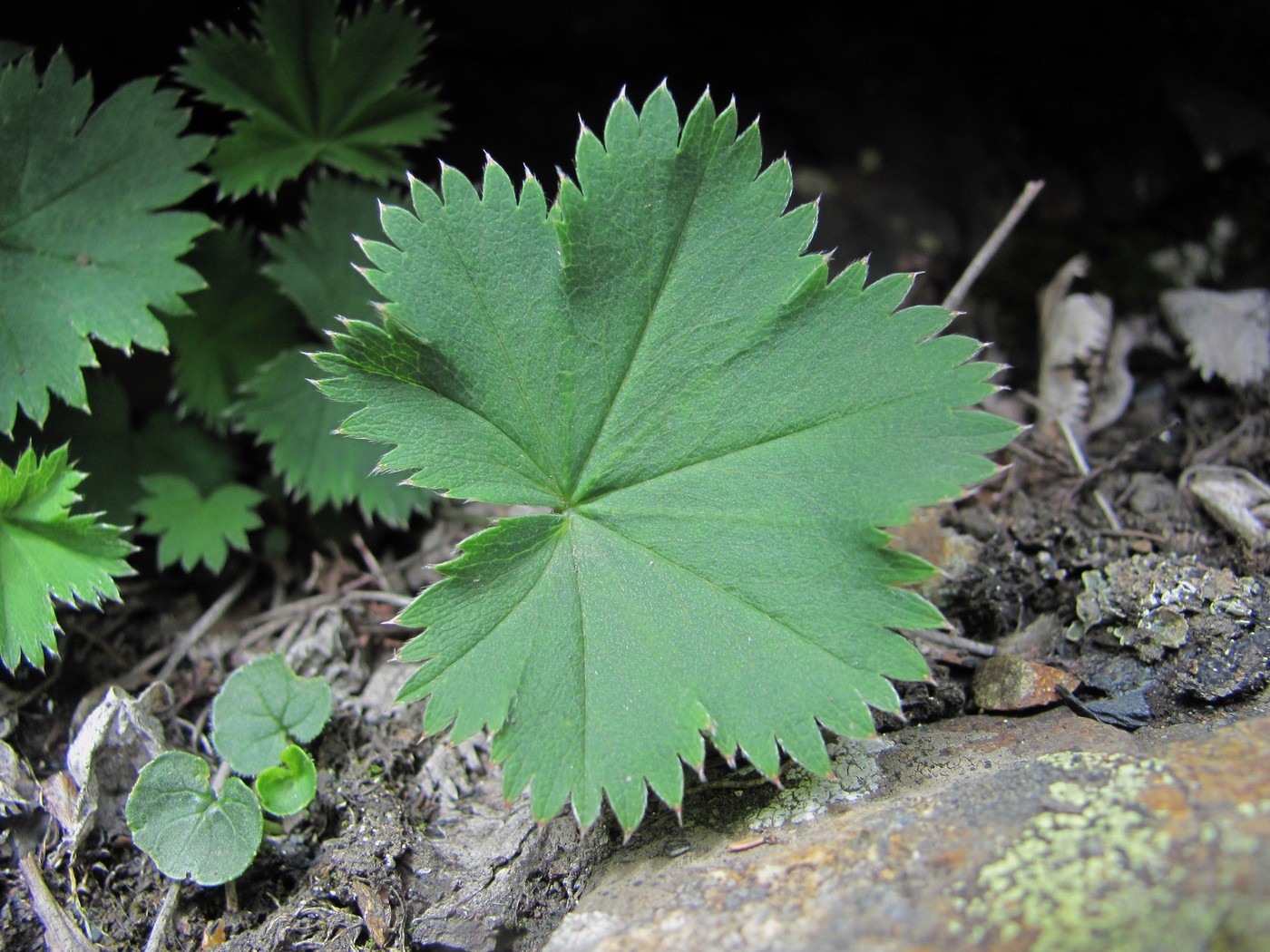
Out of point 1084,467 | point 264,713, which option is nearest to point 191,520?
point 264,713

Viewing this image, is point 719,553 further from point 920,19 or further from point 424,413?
point 920,19

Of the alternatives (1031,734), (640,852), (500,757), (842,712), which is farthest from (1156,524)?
(500,757)

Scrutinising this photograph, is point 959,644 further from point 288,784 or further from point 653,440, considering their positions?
point 288,784

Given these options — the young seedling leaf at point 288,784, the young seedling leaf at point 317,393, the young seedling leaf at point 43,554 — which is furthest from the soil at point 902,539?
the young seedling leaf at point 43,554

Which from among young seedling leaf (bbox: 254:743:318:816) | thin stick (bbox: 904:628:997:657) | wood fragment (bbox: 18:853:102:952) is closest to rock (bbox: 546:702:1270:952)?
thin stick (bbox: 904:628:997:657)

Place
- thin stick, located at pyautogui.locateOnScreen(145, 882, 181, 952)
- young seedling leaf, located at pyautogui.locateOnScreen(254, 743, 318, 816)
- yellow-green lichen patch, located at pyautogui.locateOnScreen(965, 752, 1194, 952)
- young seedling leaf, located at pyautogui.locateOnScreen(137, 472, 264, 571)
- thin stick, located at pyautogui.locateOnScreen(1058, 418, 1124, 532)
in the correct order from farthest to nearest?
1. young seedling leaf, located at pyautogui.locateOnScreen(137, 472, 264, 571)
2. thin stick, located at pyautogui.locateOnScreen(1058, 418, 1124, 532)
3. young seedling leaf, located at pyautogui.locateOnScreen(254, 743, 318, 816)
4. thin stick, located at pyautogui.locateOnScreen(145, 882, 181, 952)
5. yellow-green lichen patch, located at pyautogui.locateOnScreen(965, 752, 1194, 952)

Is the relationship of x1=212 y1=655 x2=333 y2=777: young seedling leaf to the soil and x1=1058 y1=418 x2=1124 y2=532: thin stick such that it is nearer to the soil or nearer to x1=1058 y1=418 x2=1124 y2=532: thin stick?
the soil
